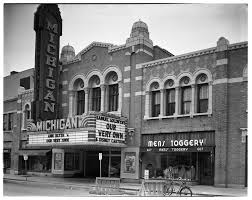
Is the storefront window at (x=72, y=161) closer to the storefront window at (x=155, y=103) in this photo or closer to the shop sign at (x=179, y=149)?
the shop sign at (x=179, y=149)

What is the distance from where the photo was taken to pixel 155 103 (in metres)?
29.3

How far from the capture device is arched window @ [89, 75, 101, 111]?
3272 cm

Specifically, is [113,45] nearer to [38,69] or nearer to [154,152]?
[38,69]

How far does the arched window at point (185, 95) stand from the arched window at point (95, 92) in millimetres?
7824

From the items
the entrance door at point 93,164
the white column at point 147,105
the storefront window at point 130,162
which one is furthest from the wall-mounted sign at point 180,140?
the entrance door at point 93,164

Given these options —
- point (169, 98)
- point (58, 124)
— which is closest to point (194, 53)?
point (169, 98)

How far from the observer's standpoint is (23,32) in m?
26.7

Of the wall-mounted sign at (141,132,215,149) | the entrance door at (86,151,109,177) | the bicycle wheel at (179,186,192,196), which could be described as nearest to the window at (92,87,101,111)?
the entrance door at (86,151,109,177)

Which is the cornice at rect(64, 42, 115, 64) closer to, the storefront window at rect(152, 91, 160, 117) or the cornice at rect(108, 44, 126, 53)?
the cornice at rect(108, 44, 126, 53)

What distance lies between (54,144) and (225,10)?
15150 millimetres

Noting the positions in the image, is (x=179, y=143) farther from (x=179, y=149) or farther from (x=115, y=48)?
(x=115, y=48)

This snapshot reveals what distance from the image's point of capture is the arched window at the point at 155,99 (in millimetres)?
29125

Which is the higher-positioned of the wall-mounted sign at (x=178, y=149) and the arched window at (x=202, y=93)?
the arched window at (x=202, y=93)

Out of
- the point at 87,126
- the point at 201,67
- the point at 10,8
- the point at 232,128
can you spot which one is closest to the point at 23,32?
the point at 10,8
